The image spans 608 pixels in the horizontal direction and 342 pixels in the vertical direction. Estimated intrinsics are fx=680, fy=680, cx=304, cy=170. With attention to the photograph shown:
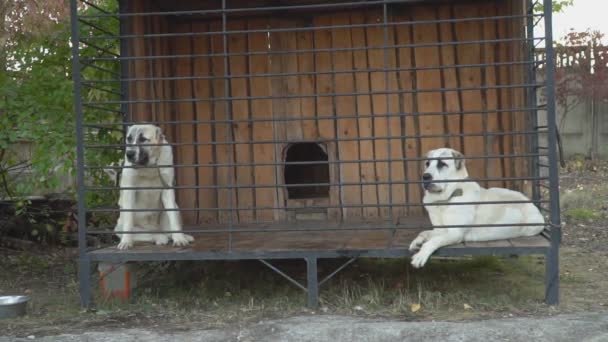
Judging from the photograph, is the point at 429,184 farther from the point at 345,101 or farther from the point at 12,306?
the point at 12,306

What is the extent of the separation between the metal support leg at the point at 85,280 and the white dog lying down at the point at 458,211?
2.84m

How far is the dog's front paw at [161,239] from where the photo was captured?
6.47 meters

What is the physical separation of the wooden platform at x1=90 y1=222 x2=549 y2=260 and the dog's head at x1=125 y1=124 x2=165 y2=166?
807mm

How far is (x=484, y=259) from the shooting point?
7734 mm

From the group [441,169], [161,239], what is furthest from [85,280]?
[441,169]

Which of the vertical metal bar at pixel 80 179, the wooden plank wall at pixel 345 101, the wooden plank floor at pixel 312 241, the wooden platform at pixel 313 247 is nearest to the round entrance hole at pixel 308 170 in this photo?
the wooden plank wall at pixel 345 101

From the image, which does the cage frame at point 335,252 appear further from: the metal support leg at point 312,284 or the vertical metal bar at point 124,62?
the vertical metal bar at point 124,62

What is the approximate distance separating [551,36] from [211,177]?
160 inches

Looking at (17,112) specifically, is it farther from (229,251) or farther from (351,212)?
(351,212)

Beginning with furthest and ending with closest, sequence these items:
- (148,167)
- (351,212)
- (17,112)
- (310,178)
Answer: (310,178)
(351,212)
(17,112)
(148,167)

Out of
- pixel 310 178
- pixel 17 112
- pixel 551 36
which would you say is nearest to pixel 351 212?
pixel 310 178

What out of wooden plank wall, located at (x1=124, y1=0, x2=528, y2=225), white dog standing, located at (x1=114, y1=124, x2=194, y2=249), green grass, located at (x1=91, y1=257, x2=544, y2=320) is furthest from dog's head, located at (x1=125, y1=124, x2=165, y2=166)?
green grass, located at (x1=91, y1=257, x2=544, y2=320)

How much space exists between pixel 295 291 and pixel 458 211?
1.76 m

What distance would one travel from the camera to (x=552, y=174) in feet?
18.4
